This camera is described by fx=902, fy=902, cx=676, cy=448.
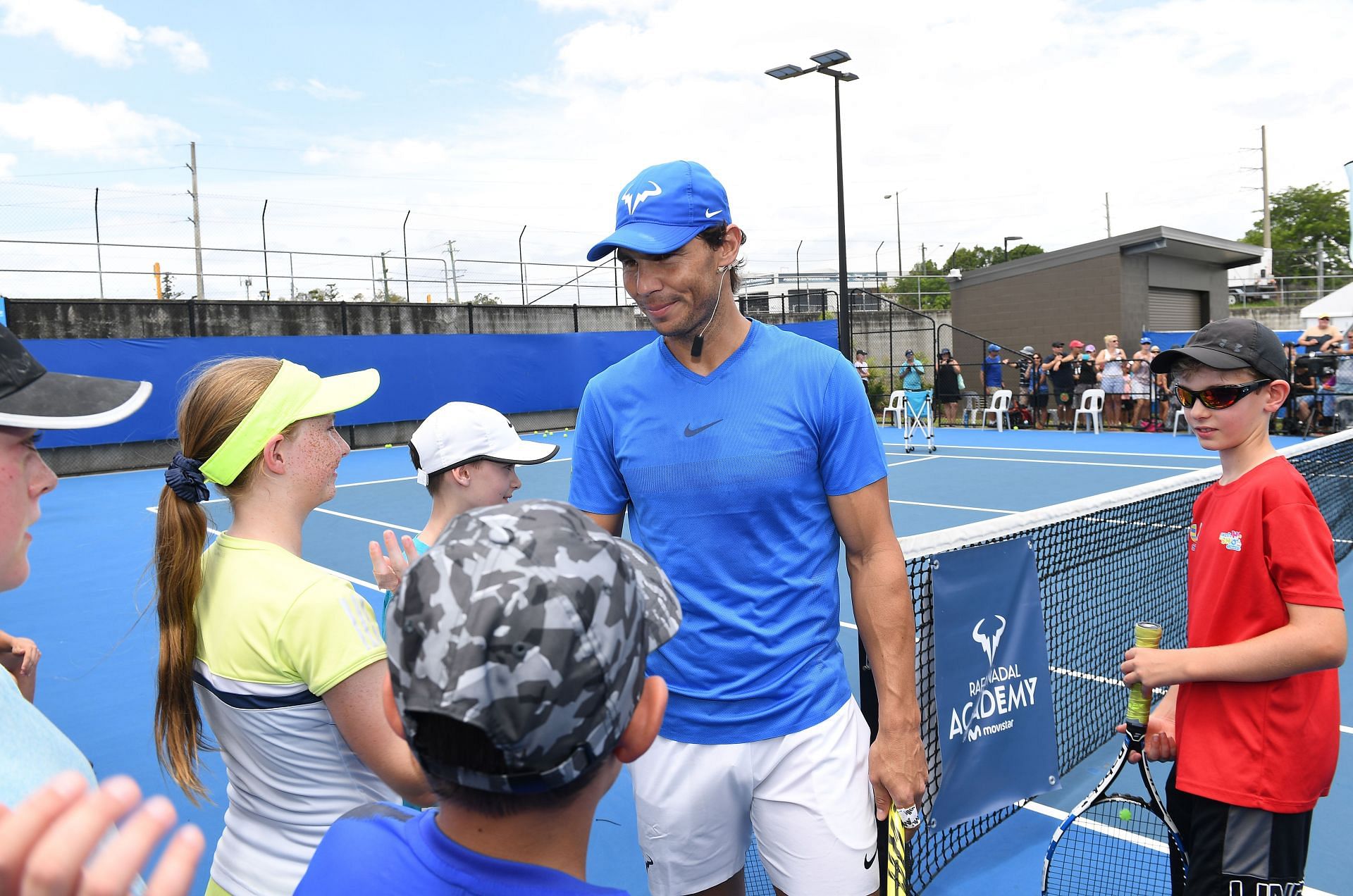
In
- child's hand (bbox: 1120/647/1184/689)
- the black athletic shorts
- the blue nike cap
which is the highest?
the blue nike cap

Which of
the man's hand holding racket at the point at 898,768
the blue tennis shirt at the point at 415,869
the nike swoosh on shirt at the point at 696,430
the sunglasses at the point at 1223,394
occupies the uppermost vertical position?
the sunglasses at the point at 1223,394

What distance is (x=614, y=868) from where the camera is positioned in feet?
A: 11.9

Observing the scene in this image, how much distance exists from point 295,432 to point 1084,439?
1852cm

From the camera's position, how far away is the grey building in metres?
23.8

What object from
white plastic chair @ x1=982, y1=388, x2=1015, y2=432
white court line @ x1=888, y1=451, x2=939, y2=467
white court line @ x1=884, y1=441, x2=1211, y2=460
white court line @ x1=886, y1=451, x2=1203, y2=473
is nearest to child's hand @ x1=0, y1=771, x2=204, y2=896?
white court line @ x1=886, y1=451, x2=1203, y2=473

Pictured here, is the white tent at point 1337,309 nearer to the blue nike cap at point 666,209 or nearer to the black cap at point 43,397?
the blue nike cap at point 666,209

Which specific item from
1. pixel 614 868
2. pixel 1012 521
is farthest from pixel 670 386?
pixel 614 868

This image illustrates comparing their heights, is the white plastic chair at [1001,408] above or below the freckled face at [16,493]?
below

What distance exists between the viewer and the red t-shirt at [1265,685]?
83.9 inches

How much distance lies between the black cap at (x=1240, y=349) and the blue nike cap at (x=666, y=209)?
4.51 ft

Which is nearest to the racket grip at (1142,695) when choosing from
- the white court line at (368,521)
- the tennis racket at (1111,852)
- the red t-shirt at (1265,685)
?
the red t-shirt at (1265,685)

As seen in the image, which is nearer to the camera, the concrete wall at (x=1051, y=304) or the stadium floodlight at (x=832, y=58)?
the stadium floodlight at (x=832, y=58)

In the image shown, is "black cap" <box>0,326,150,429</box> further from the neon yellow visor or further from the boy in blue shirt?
the boy in blue shirt

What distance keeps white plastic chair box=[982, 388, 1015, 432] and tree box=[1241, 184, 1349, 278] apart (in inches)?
1994
